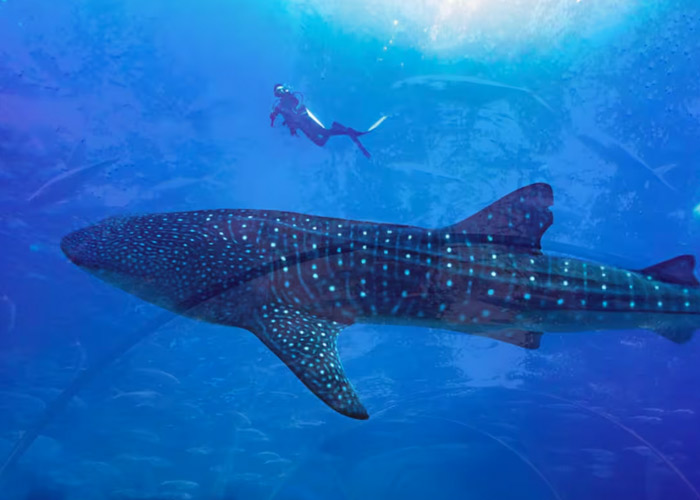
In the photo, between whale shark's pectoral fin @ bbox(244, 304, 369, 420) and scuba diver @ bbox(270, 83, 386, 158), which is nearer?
whale shark's pectoral fin @ bbox(244, 304, 369, 420)

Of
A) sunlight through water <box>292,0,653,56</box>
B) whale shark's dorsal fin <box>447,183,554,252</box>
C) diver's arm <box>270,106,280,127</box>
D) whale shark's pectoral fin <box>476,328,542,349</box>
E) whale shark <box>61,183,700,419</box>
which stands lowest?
whale shark's pectoral fin <box>476,328,542,349</box>

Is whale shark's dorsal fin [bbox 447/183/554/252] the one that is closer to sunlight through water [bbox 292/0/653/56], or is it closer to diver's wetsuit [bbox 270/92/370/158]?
diver's wetsuit [bbox 270/92/370/158]

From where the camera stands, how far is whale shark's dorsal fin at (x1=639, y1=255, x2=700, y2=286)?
11.6ft

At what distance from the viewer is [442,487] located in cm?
1148

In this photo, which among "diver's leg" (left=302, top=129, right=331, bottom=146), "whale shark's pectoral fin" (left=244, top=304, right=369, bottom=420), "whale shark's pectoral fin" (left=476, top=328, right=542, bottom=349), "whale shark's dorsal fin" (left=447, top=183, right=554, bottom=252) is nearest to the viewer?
"whale shark's pectoral fin" (left=244, top=304, right=369, bottom=420)

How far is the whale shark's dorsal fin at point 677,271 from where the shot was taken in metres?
3.54

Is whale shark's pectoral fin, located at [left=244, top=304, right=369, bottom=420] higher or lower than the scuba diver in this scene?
lower

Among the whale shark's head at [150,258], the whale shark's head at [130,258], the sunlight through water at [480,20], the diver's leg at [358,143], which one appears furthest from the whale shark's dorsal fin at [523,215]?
the sunlight through water at [480,20]

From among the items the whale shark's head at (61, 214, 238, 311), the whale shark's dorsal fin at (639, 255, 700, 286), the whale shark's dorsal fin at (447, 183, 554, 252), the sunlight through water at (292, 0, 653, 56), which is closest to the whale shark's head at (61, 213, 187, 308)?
the whale shark's head at (61, 214, 238, 311)

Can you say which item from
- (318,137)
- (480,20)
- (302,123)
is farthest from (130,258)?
(480,20)

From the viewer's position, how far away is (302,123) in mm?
5215

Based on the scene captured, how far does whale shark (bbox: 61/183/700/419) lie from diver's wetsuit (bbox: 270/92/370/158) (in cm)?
202

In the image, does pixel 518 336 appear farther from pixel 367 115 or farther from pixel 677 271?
pixel 367 115

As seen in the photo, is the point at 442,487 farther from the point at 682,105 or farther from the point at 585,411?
the point at 682,105
